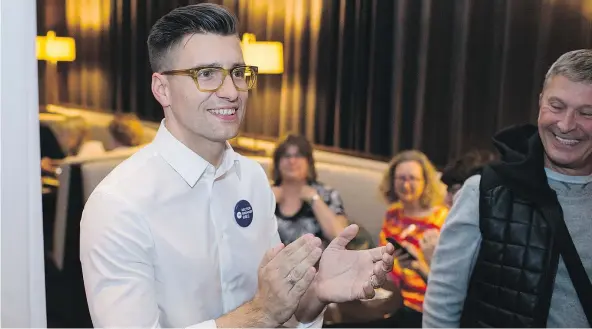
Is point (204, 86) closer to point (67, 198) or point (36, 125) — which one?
point (36, 125)

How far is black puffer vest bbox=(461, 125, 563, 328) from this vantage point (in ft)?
6.06

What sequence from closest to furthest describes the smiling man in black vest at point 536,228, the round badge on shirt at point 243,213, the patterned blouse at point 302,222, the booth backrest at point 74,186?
the round badge on shirt at point 243,213 < the smiling man in black vest at point 536,228 < the booth backrest at point 74,186 < the patterned blouse at point 302,222

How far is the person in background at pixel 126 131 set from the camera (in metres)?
2.46

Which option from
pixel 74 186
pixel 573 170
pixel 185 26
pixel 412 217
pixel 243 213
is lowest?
pixel 412 217

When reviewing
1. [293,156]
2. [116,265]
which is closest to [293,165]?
[293,156]

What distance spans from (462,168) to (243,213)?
1138 millimetres

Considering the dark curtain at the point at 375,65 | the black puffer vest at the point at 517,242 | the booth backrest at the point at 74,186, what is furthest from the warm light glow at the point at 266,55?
the black puffer vest at the point at 517,242

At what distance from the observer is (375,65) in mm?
2588

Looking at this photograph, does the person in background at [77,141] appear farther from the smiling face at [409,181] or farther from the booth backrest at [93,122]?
the smiling face at [409,181]

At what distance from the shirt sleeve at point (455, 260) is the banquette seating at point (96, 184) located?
63cm

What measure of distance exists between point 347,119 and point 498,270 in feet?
2.97

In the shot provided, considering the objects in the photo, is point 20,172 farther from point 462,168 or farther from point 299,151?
point 462,168

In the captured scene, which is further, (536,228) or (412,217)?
(412,217)

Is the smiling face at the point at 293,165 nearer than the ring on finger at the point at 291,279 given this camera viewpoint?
No
